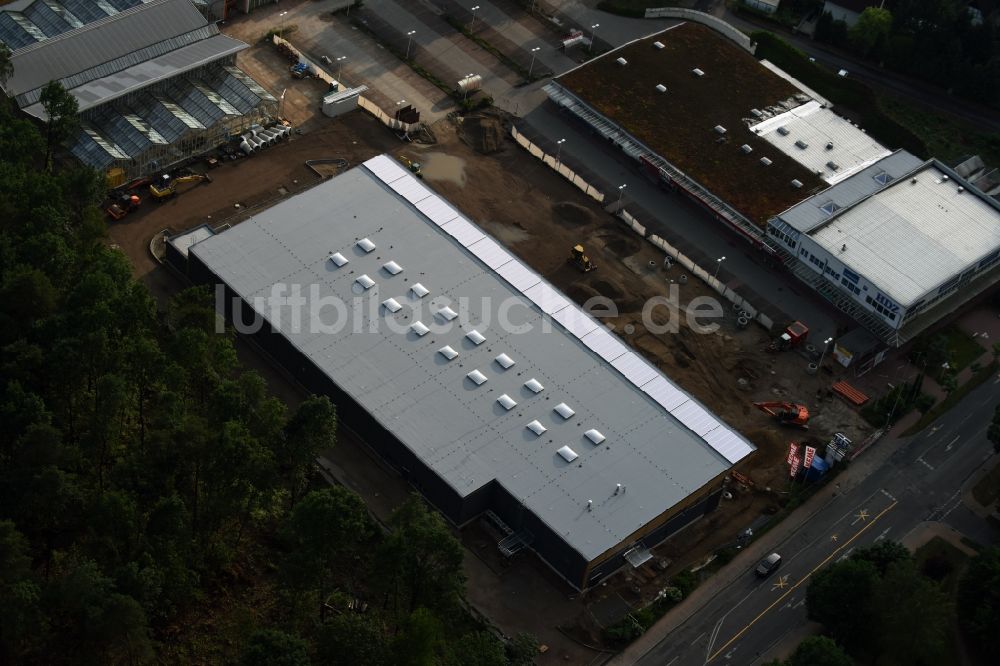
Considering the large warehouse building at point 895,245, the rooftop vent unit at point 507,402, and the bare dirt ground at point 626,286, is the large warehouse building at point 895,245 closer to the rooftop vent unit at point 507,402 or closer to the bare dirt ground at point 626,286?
the bare dirt ground at point 626,286

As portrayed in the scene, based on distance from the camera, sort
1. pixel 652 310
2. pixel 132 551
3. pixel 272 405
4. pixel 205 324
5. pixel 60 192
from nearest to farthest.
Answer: pixel 132 551, pixel 272 405, pixel 205 324, pixel 60 192, pixel 652 310

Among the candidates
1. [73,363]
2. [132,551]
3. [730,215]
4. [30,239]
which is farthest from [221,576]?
[730,215]

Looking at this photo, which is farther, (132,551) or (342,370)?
(342,370)

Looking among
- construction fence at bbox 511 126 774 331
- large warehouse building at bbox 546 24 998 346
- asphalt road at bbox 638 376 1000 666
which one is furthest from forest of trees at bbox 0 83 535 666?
large warehouse building at bbox 546 24 998 346

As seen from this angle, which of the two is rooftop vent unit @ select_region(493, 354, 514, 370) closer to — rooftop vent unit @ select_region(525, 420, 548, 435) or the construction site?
rooftop vent unit @ select_region(525, 420, 548, 435)

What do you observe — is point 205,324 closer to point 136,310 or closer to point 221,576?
point 136,310

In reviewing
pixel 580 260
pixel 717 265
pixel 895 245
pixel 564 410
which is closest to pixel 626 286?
pixel 580 260

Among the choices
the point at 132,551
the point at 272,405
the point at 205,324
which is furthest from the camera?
the point at 205,324
